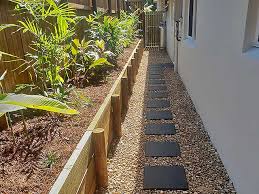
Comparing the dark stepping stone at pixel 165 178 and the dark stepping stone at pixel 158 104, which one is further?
the dark stepping stone at pixel 158 104

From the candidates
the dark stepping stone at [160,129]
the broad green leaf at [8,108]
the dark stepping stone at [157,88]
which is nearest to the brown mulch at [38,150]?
the dark stepping stone at [160,129]

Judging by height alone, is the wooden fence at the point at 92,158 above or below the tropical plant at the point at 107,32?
below

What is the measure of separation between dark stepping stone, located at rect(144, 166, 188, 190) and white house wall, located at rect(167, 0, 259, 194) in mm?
470

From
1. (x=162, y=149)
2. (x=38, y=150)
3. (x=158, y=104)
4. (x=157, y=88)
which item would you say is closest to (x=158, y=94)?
(x=157, y=88)

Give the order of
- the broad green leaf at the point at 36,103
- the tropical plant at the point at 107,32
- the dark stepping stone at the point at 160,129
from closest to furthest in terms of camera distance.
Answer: the broad green leaf at the point at 36,103 → the dark stepping stone at the point at 160,129 → the tropical plant at the point at 107,32

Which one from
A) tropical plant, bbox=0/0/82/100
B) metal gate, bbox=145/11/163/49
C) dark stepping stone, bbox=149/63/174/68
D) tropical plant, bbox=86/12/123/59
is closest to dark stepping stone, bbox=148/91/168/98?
tropical plant, bbox=86/12/123/59

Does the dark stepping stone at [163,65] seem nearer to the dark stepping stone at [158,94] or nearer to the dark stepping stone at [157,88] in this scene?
the dark stepping stone at [157,88]

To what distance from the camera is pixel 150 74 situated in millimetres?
7004

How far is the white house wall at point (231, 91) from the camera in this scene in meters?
1.89

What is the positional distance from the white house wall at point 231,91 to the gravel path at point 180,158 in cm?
12

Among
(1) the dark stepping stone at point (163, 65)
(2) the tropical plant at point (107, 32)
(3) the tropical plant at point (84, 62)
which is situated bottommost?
(1) the dark stepping stone at point (163, 65)

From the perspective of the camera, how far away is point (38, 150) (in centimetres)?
213

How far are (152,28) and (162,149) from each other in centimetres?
1050

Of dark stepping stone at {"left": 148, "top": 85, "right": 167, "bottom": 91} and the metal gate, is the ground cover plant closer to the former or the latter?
dark stepping stone at {"left": 148, "top": 85, "right": 167, "bottom": 91}
